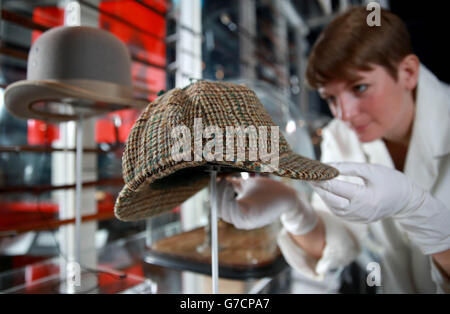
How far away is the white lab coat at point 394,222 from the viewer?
71 centimetres

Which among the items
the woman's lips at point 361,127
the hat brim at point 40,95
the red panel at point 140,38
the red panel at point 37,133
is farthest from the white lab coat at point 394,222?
the red panel at point 37,133

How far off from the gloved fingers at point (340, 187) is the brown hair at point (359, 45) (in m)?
0.38

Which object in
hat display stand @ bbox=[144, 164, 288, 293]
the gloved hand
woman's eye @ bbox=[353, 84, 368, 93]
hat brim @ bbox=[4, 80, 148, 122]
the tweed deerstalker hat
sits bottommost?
hat display stand @ bbox=[144, 164, 288, 293]

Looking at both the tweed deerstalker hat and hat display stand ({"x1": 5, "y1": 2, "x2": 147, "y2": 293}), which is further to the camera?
hat display stand ({"x1": 5, "y1": 2, "x2": 147, "y2": 293})

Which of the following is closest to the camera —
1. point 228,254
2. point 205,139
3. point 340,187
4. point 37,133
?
point 205,139

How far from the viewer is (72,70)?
619 mm

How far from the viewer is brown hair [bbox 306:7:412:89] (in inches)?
27.4

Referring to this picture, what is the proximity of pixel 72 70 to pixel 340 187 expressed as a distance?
62 centimetres

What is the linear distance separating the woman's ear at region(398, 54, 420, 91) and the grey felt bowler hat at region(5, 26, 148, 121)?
75 centimetres

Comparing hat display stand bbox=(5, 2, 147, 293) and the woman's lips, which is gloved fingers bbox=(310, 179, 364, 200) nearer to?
the woman's lips

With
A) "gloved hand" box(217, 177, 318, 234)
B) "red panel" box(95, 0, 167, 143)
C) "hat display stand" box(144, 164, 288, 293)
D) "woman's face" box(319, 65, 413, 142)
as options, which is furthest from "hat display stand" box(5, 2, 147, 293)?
"woman's face" box(319, 65, 413, 142)

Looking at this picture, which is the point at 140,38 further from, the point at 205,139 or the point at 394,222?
the point at 394,222

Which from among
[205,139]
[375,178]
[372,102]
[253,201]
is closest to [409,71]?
[372,102]

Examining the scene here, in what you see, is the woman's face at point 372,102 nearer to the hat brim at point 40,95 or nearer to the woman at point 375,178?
the woman at point 375,178
